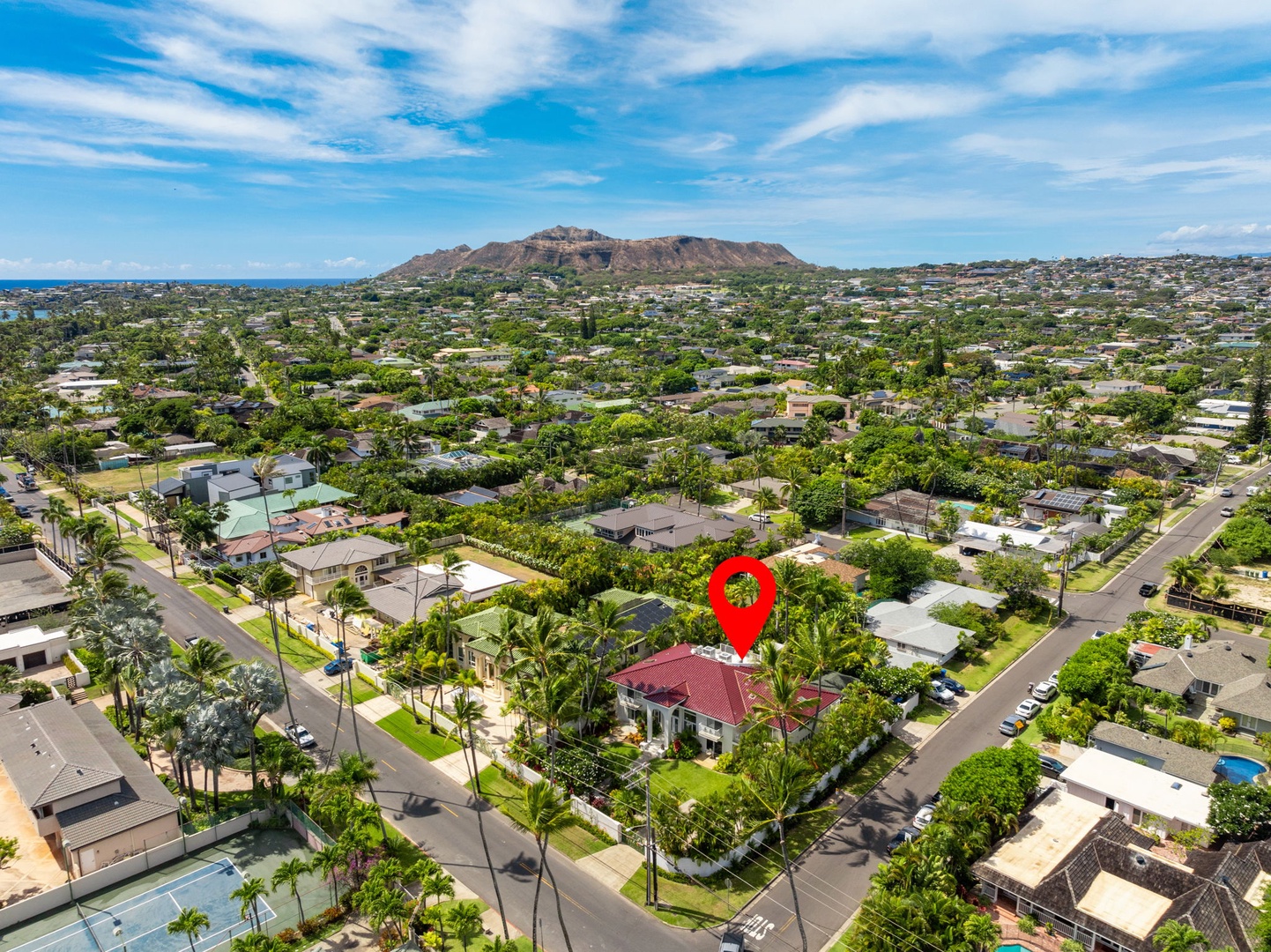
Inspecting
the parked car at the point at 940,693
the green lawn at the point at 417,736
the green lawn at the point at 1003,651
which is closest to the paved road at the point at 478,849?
the green lawn at the point at 417,736

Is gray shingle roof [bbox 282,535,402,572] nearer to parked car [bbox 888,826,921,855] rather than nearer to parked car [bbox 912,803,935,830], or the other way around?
parked car [bbox 888,826,921,855]

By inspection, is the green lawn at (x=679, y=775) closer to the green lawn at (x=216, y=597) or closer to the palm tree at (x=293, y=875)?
the palm tree at (x=293, y=875)

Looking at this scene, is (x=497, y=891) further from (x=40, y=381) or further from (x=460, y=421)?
(x=40, y=381)

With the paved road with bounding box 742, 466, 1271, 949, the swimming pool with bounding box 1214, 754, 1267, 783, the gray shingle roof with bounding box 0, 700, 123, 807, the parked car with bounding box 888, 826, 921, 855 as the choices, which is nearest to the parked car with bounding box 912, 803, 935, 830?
the parked car with bounding box 888, 826, 921, 855

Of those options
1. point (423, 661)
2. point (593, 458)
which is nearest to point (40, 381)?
point (593, 458)

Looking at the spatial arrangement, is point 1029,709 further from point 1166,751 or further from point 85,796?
point 85,796

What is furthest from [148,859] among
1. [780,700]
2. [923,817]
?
[923,817]
